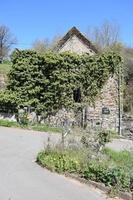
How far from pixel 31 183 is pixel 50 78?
1859 centimetres

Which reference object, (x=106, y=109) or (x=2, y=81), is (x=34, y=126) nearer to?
(x=106, y=109)

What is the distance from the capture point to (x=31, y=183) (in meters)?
12.5

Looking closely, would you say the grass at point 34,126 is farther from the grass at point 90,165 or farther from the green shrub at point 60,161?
the green shrub at point 60,161

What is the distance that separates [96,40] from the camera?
177 ft

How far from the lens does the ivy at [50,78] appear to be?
99.7 ft

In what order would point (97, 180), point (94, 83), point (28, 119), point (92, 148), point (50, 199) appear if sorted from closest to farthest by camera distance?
point (50, 199) → point (97, 180) → point (92, 148) → point (28, 119) → point (94, 83)

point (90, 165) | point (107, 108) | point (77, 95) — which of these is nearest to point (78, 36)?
point (77, 95)

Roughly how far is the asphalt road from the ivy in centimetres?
1208

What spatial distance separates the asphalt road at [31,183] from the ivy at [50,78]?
12.1 meters

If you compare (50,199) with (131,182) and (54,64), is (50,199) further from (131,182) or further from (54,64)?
(54,64)

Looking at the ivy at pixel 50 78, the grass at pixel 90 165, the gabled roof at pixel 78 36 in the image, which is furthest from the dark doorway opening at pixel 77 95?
the grass at pixel 90 165

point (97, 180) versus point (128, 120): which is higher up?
point (128, 120)

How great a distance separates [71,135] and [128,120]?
51.3 ft

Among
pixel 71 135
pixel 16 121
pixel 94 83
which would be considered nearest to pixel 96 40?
pixel 94 83
